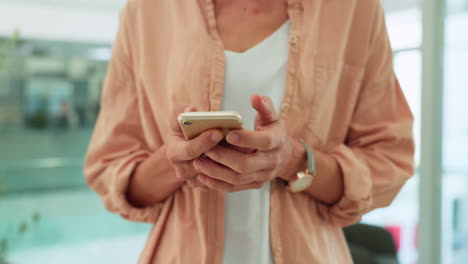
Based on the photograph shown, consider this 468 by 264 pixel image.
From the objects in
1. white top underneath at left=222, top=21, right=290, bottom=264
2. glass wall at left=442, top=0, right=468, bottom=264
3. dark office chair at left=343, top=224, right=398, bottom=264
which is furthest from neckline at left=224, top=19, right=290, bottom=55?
glass wall at left=442, top=0, right=468, bottom=264

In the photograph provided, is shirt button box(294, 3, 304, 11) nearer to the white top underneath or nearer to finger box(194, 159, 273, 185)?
the white top underneath

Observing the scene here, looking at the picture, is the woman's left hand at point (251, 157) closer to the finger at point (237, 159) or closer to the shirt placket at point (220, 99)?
the finger at point (237, 159)

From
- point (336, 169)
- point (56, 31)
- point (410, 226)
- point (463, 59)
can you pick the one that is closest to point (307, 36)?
point (336, 169)

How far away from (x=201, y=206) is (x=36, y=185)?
2899 millimetres

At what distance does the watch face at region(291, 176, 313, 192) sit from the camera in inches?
27.2

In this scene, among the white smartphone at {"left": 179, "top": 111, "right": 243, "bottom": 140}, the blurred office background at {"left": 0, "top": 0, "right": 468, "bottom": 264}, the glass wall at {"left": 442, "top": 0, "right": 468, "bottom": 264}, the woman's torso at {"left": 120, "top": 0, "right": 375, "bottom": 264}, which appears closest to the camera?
the white smartphone at {"left": 179, "top": 111, "right": 243, "bottom": 140}

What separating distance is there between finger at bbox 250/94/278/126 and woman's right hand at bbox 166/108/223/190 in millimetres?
58

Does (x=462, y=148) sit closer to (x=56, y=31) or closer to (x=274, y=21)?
(x=274, y=21)

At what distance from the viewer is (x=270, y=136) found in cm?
56

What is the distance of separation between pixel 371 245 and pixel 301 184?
115 cm

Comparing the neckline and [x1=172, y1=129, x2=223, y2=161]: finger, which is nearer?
[x1=172, y1=129, x2=223, y2=161]: finger

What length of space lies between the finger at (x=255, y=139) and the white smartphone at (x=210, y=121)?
0.03 ft

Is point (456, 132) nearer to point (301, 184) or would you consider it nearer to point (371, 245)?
point (371, 245)

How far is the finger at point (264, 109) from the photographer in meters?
0.56
